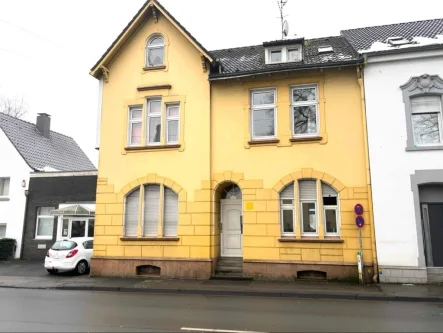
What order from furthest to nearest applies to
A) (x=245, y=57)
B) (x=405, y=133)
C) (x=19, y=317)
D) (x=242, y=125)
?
(x=245, y=57) < (x=242, y=125) < (x=405, y=133) < (x=19, y=317)

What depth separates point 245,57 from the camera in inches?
645

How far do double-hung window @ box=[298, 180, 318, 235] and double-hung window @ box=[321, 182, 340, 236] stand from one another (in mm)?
340

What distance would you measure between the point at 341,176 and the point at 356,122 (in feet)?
6.54

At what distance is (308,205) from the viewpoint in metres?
13.4

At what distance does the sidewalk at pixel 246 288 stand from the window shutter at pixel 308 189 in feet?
9.69

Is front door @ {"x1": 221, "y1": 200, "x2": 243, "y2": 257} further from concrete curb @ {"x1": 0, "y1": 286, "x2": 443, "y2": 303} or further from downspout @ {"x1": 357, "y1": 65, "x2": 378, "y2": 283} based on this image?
downspout @ {"x1": 357, "y1": 65, "x2": 378, "y2": 283}

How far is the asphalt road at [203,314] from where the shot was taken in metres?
7.18

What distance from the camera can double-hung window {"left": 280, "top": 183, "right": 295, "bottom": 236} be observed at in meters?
13.4

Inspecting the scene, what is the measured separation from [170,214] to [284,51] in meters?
7.89

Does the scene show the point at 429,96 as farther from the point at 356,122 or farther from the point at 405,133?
the point at 356,122

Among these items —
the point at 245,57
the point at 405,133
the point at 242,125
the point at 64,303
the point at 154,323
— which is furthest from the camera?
the point at 245,57

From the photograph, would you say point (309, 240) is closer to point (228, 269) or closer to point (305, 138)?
point (228, 269)

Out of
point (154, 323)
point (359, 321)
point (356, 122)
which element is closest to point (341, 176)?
point (356, 122)

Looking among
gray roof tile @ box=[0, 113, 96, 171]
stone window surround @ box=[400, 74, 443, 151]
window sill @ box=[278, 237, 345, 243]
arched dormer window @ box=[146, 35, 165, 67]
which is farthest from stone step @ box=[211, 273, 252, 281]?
gray roof tile @ box=[0, 113, 96, 171]
